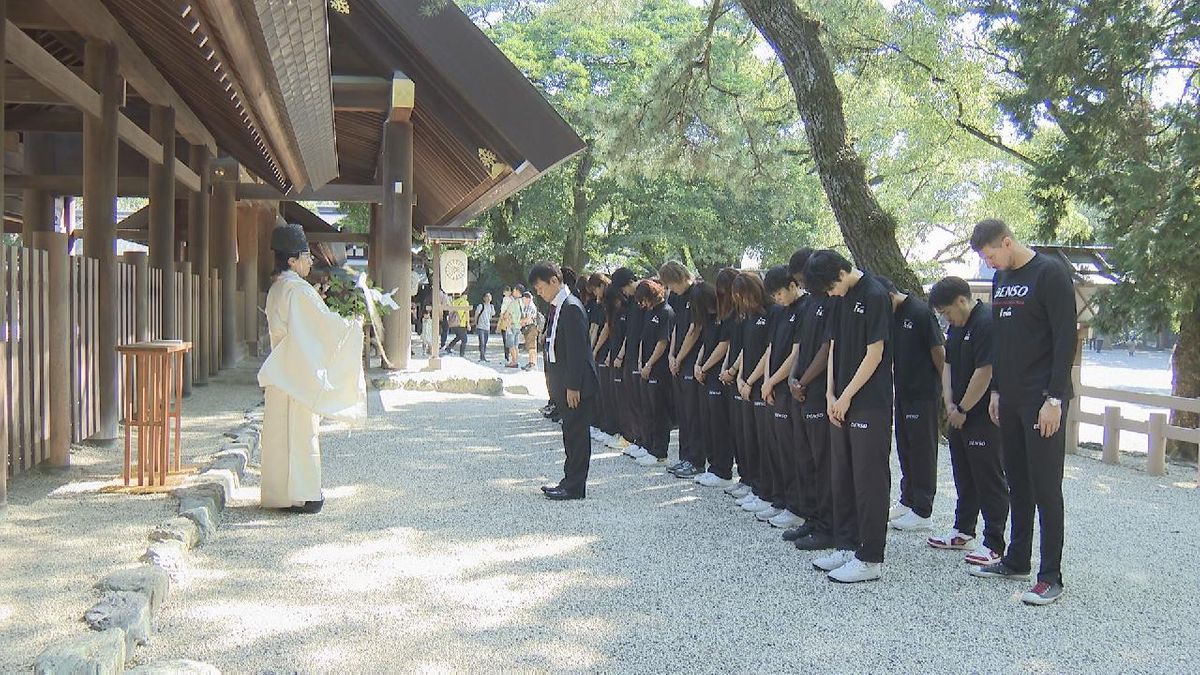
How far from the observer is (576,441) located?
6789 millimetres

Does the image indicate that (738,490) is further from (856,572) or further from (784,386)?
(856,572)

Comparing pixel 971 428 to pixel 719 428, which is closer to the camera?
pixel 971 428

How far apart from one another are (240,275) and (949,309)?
16.3 m

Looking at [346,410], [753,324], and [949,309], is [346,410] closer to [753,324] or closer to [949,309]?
[753,324]

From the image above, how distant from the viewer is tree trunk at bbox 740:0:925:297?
10078 millimetres

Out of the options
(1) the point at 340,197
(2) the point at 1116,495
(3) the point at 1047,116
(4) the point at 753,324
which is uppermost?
(3) the point at 1047,116

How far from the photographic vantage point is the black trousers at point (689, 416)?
7879mm

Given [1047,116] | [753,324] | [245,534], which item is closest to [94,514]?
[245,534]

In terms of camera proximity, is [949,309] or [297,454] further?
[297,454]

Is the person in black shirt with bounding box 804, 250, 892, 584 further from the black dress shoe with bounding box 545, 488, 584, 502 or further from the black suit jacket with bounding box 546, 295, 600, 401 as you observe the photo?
the black dress shoe with bounding box 545, 488, 584, 502

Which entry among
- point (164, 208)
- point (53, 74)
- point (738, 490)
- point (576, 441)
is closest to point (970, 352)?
point (738, 490)

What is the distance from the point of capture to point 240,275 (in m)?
19.4

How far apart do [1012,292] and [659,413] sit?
14.2ft

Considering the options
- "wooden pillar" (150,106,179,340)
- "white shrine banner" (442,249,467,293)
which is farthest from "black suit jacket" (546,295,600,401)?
"white shrine banner" (442,249,467,293)
